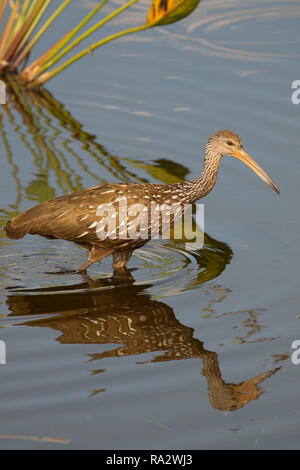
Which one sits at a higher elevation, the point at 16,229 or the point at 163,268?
the point at 16,229

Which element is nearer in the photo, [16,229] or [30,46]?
[16,229]

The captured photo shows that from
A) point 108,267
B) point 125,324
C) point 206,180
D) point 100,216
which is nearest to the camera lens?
point 125,324

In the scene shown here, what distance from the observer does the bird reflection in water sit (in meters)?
6.59

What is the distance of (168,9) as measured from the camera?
39.5 feet

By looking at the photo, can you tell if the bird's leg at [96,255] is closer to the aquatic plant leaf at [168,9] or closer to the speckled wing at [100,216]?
the speckled wing at [100,216]

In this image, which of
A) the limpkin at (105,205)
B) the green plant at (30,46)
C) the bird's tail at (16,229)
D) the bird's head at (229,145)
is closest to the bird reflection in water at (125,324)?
the limpkin at (105,205)

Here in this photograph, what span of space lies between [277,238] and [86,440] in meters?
4.04

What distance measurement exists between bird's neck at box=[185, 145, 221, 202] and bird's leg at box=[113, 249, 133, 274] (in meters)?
0.77

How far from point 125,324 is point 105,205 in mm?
1317

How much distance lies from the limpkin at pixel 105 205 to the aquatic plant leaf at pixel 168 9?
3.81m

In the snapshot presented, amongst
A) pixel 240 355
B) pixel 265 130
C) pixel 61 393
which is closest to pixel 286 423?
pixel 240 355

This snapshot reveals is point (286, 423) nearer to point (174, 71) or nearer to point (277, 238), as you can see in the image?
point (277, 238)

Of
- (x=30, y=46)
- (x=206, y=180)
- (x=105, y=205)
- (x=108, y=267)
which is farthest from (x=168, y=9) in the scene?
(x=105, y=205)

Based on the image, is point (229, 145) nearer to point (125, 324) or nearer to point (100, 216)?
point (100, 216)
